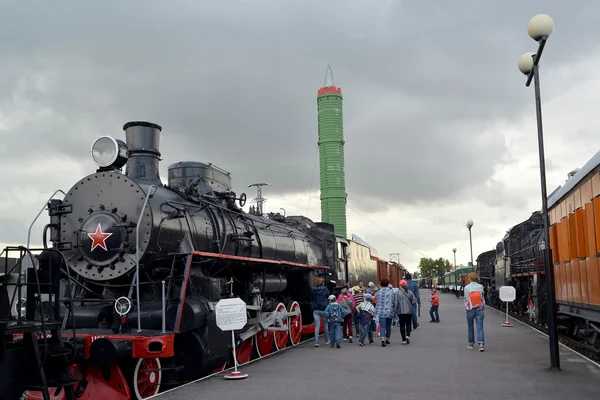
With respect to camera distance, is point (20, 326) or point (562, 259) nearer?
point (20, 326)

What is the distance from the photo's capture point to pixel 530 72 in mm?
9328

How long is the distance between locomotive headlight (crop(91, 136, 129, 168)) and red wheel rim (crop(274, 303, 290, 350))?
14.0 ft

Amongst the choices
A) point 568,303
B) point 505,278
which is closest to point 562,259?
point 568,303

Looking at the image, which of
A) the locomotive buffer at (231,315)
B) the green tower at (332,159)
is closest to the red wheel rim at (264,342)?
the locomotive buffer at (231,315)

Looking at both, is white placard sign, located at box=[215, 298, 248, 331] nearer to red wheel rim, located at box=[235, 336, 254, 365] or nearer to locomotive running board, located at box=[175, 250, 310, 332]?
locomotive running board, located at box=[175, 250, 310, 332]

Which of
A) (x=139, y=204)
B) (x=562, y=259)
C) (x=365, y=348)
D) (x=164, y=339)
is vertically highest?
(x=139, y=204)

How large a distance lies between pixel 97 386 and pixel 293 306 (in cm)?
573

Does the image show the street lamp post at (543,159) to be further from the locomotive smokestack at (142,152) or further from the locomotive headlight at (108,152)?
the locomotive headlight at (108,152)

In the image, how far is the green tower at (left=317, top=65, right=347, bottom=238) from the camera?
150 feet

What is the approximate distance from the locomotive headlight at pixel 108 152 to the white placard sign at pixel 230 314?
2.66 metres

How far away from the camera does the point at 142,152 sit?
919cm

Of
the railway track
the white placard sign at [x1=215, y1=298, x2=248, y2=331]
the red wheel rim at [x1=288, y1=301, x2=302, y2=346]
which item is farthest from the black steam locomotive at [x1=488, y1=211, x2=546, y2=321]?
the white placard sign at [x1=215, y1=298, x2=248, y2=331]

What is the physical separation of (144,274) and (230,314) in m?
1.42

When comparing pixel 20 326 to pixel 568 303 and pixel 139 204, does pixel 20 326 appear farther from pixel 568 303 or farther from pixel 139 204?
pixel 568 303
